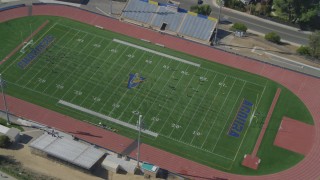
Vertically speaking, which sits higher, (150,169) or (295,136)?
(295,136)

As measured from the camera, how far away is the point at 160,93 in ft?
297

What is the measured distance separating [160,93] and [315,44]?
32.5 m

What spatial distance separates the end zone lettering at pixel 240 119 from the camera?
84.7m

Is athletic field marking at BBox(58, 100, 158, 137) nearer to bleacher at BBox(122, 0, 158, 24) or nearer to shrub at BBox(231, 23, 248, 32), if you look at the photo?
bleacher at BBox(122, 0, 158, 24)

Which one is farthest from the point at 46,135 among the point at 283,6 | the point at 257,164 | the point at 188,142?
the point at 283,6

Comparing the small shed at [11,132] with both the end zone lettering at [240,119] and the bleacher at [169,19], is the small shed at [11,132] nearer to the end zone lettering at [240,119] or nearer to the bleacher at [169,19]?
the end zone lettering at [240,119]

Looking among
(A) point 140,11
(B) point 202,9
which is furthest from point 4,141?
(B) point 202,9

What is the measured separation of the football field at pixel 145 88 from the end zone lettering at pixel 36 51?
35 cm

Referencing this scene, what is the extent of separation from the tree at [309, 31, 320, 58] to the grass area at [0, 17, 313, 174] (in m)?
12.6

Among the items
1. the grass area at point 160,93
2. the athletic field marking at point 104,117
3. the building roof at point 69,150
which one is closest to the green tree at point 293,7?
the grass area at point 160,93

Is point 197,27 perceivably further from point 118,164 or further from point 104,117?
point 118,164

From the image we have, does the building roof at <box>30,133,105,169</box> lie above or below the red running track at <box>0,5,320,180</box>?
below

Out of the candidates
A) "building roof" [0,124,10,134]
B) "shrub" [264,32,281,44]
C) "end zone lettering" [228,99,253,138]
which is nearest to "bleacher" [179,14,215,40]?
"shrub" [264,32,281,44]

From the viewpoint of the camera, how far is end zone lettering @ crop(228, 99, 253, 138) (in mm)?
84688
